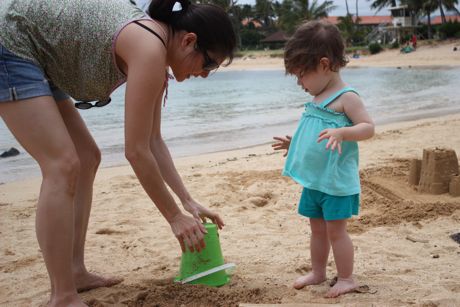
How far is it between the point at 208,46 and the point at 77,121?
3.05 feet

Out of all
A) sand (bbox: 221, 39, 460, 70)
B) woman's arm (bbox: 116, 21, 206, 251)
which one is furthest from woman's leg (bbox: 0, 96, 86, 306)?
sand (bbox: 221, 39, 460, 70)

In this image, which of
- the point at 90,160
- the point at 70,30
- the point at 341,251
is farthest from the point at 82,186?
the point at 341,251

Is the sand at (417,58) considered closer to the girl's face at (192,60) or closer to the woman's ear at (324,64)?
the woman's ear at (324,64)

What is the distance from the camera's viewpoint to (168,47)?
7.97ft

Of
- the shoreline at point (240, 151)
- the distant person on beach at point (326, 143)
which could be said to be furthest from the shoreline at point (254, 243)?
the shoreline at point (240, 151)

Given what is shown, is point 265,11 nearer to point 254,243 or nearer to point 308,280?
point 254,243

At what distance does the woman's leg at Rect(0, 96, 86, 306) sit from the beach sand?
395 millimetres

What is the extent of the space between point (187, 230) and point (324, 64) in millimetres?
1079

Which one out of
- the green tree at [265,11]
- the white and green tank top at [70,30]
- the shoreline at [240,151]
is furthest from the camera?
the green tree at [265,11]

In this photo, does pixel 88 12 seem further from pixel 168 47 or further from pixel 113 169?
pixel 113 169

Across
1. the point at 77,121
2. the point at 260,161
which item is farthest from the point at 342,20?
the point at 77,121

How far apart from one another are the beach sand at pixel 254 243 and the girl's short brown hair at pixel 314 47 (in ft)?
3.88

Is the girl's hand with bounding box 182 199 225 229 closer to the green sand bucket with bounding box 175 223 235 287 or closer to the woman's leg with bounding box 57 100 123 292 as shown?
the green sand bucket with bounding box 175 223 235 287

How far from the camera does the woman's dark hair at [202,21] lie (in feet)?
7.75
